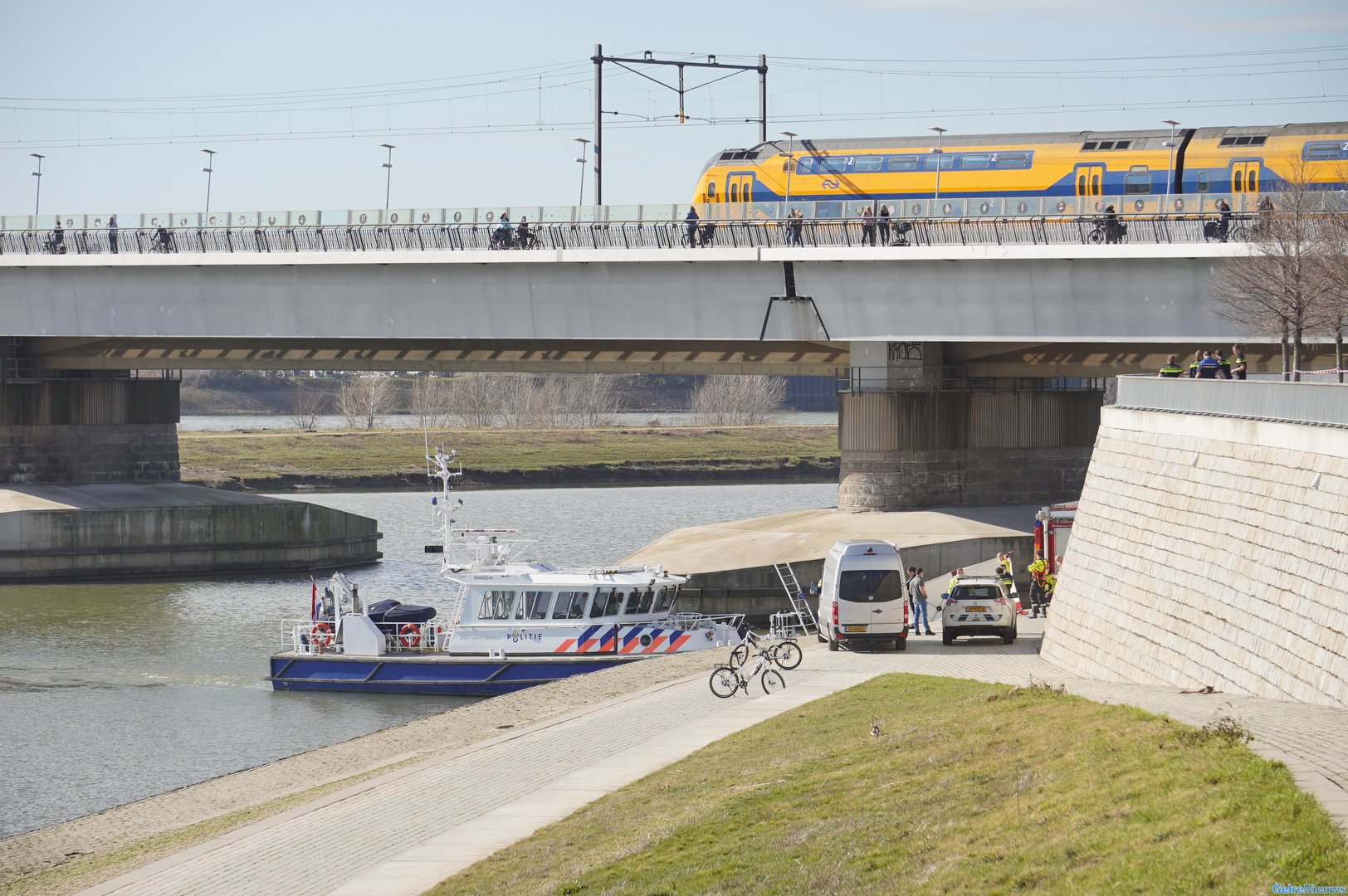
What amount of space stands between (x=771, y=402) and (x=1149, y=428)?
4452 inches

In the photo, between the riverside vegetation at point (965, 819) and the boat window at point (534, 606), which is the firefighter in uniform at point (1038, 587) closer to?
the boat window at point (534, 606)

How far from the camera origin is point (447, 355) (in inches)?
2256

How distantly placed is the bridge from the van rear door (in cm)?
1464

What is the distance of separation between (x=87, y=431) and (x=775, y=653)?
44.2 metres

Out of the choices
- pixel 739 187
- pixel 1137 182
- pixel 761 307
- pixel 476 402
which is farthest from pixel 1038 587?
pixel 476 402

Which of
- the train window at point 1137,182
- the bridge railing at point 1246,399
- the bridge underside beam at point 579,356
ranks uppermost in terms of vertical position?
the train window at point 1137,182

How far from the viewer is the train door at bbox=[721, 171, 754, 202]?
5172 cm

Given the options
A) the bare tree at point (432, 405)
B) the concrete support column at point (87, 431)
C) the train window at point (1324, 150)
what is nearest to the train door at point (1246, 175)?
the train window at point (1324, 150)

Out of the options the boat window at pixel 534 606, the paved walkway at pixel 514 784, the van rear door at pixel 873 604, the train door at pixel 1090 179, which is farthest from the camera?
the train door at pixel 1090 179

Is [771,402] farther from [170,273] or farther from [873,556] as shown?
[873,556]

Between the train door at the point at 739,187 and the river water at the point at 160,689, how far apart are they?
1400cm

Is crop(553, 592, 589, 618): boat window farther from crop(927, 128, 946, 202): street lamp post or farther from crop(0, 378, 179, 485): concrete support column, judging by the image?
crop(0, 378, 179, 485): concrete support column

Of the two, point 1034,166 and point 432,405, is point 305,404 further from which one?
point 1034,166

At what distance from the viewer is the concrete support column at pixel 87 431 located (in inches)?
2468
